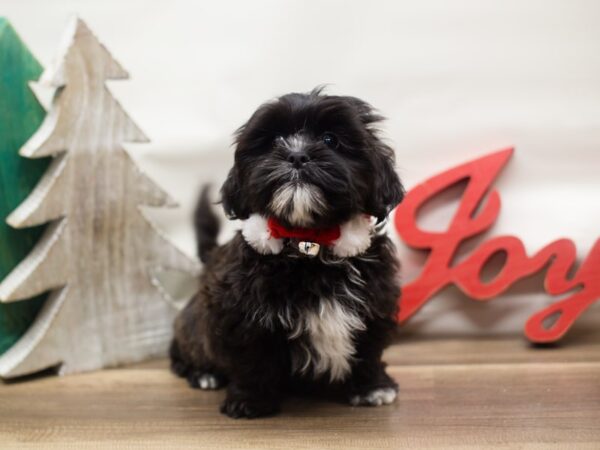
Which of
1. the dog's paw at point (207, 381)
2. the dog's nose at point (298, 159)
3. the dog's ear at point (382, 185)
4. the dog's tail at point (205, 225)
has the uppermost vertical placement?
the dog's nose at point (298, 159)

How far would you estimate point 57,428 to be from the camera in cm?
208

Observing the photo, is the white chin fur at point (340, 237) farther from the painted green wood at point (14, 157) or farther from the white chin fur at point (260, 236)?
the painted green wood at point (14, 157)

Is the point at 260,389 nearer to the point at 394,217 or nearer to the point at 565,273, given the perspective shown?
the point at 394,217

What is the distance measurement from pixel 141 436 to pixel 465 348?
1.31 m

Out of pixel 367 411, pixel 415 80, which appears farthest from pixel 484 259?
pixel 367 411

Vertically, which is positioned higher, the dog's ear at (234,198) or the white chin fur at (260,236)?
the dog's ear at (234,198)

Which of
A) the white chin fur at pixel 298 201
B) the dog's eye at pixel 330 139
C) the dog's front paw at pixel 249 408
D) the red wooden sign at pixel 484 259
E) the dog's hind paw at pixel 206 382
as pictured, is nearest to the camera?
the white chin fur at pixel 298 201

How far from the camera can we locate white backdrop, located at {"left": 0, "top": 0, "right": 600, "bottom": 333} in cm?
274

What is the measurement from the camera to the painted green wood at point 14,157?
245cm

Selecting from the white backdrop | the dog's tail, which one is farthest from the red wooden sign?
the dog's tail

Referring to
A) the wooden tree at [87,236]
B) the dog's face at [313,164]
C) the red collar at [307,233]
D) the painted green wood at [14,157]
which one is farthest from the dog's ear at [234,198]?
the painted green wood at [14,157]

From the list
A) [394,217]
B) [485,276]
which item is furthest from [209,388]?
[485,276]

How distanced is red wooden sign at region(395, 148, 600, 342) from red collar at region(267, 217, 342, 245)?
0.86 m

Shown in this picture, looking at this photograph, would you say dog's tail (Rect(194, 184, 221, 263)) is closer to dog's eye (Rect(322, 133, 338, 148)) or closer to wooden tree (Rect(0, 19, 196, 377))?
wooden tree (Rect(0, 19, 196, 377))
